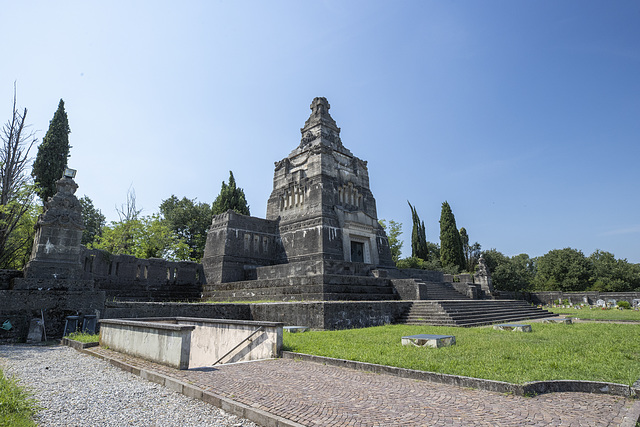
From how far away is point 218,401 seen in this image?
4.86 m

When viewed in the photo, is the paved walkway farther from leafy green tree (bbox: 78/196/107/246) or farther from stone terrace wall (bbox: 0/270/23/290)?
leafy green tree (bbox: 78/196/107/246)

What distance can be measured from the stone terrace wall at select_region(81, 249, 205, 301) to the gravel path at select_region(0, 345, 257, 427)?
39.9 ft

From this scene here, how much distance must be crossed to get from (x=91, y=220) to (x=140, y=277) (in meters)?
27.7

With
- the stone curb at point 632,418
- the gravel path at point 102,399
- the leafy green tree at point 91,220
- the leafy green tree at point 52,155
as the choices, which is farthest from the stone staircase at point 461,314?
the leafy green tree at point 91,220

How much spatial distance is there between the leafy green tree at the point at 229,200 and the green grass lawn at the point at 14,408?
37.9 m

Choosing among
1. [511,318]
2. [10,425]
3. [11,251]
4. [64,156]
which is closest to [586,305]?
Answer: [511,318]

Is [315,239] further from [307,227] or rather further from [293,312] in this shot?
[293,312]

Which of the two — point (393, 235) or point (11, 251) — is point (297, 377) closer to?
point (11, 251)

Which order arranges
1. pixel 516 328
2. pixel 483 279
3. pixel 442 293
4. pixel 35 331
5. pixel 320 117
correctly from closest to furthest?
pixel 35 331 → pixel 516 328 → pixel 442 293 → pixel 483 279 → pixel 320 117

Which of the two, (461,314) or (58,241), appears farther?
(461,314)

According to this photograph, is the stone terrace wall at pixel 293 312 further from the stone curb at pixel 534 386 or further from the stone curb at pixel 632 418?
the stone curb at pixel 632 418

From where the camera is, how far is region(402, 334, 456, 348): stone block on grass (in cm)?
869

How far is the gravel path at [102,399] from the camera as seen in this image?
4.33m

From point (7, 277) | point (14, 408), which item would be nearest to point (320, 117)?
point (7, 277)
